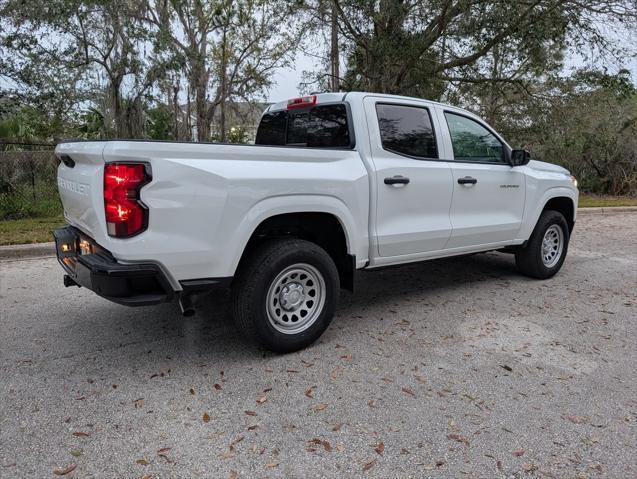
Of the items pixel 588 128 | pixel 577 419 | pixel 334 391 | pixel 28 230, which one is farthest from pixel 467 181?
pixel 588 128

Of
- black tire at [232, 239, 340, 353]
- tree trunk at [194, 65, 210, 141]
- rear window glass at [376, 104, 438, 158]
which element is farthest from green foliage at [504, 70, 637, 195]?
tree trunk at [194, 65, 210, 141]

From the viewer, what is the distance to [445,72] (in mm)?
12070

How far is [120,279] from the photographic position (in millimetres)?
2947

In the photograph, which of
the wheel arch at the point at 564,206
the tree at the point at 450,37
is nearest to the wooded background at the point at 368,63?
the tree at the point at 450,37

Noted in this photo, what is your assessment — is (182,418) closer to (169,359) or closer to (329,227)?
(169,359)

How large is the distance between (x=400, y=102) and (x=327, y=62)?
839 centimetres

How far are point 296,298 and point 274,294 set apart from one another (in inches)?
7.6

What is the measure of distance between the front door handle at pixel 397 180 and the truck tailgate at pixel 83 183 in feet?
7.19

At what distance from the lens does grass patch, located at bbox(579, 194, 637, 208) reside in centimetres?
1371

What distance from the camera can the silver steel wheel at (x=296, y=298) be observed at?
3.59 m

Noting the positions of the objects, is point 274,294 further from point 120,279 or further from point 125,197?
point 125,197

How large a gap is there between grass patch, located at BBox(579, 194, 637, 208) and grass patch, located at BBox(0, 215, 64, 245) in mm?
12549

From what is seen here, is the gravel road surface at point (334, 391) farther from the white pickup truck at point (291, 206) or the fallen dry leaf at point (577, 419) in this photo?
the white pickup truck at point (291, 206)

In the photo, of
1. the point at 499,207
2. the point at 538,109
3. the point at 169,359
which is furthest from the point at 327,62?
the point at 169,359
